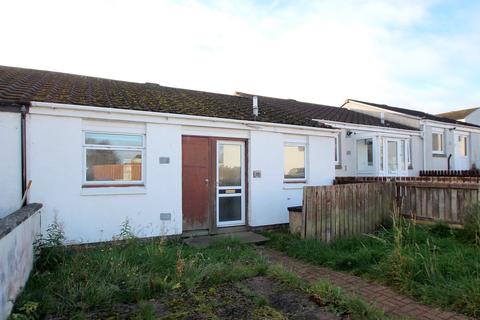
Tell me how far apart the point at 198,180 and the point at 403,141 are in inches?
471

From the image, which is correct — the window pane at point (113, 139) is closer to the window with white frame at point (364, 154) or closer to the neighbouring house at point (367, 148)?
the neighbouring house at point (367, 148)

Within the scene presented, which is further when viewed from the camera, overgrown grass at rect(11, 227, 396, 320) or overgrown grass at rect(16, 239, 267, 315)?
overgrown grass at rect(16, 239, 267, 315)

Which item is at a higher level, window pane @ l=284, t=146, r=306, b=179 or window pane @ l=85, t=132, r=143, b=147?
window pane @ l=85, t=132, r=143, b=147

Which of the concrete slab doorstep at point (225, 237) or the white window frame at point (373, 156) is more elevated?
the white window frame at point (373, 156)

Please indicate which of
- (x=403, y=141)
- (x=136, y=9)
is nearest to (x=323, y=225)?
(x=136, y=9)

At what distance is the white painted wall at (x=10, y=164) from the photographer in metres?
6.37

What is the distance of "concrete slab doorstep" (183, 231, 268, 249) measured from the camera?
7817 millimetres

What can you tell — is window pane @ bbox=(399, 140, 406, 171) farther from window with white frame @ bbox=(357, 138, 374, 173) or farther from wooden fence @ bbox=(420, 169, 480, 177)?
wooden fence @ bbox=(420, 169, 480, 177)

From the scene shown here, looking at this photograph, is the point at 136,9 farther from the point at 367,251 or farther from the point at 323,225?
the point at 367,251

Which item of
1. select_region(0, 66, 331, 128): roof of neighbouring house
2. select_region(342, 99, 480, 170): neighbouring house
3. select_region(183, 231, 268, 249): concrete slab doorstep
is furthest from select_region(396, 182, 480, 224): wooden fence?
select_region(342, 99, 480, 170): neighbouring house

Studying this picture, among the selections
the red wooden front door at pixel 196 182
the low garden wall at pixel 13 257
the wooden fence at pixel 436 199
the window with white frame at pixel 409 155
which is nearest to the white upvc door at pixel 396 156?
the window with white frame at pixel 409 155

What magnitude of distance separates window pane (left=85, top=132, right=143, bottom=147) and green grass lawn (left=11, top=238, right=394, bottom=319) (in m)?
2.46

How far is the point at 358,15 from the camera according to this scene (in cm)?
996

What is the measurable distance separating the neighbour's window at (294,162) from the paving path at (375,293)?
3946 mm
